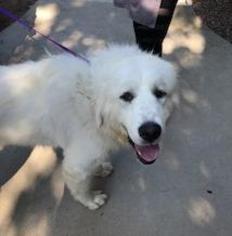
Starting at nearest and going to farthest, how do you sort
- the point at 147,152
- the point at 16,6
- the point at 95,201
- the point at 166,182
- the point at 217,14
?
the point at 147,152
the point at 95,201
the point at 166,182
the point at 217,14
the point at 16,6

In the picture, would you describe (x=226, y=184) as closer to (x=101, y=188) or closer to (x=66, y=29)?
(x=101, y=188)

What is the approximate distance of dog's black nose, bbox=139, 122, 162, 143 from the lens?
9.50 ft

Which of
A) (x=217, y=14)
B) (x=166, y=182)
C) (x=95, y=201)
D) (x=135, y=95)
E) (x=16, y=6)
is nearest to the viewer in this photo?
(x=135, y=95)

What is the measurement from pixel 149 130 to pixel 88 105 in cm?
54

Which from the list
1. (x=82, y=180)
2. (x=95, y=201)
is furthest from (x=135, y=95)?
(x=95, y=201)

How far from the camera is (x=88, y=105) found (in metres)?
3.28

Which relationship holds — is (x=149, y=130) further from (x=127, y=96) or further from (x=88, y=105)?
(x=88, y=105)

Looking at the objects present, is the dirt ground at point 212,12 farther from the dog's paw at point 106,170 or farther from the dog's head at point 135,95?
the dog's head at point 135,95

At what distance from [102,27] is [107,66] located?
8.61 ft

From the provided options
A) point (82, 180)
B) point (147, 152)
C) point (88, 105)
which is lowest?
point (82, 180)

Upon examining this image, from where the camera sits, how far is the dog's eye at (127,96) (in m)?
3.04

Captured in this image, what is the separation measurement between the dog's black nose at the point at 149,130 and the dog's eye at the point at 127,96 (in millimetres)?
216

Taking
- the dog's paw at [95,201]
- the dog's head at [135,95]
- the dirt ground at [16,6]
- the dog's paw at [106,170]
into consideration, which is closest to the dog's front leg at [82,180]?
the dog's paw at [95,201]

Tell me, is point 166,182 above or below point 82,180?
below
